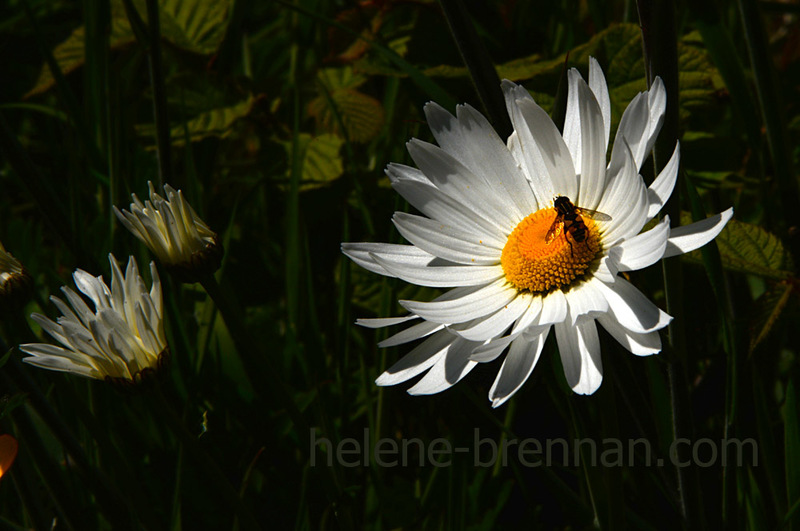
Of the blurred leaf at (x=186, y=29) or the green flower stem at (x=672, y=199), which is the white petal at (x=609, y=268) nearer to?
the green flower stem at (x=672, y=199)

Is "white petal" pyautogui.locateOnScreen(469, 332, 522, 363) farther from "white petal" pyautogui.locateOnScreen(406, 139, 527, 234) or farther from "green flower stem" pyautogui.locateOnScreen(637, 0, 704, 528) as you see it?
"white petal" pyautogui.locateOnScreen(406, 139, 527, 234)

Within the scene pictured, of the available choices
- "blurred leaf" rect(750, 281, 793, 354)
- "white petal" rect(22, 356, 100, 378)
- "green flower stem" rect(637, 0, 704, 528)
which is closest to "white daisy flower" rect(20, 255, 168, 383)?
"white petal" rect(22, 356, 100, 378)

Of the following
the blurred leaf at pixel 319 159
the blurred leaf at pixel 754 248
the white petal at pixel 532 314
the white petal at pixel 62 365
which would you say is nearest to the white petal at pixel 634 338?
the white petal at pixel 532 314

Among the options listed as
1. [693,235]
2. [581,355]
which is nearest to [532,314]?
[581,355]

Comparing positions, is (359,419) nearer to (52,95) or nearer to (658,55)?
(658,55)

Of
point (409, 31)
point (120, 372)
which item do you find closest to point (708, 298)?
point (409, 31)
